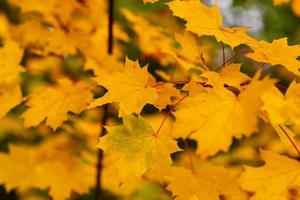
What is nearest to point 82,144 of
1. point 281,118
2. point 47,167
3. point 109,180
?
point 109,180

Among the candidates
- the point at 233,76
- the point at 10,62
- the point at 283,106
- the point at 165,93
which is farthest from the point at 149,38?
the point at 283,106

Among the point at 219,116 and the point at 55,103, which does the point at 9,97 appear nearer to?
the point at 55,103

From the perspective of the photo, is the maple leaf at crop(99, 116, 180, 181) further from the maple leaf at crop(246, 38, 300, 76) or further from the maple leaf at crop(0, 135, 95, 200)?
the maple leaf at crop(0, 135, 95, 200)

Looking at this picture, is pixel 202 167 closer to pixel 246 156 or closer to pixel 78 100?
pixel 78 100

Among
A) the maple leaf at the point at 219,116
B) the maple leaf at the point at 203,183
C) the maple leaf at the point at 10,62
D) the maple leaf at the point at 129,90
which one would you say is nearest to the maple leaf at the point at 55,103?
the maple leaf at the point at 10,62

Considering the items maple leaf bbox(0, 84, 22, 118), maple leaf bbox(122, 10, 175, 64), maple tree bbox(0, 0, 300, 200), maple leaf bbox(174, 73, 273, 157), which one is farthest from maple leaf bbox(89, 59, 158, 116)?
maple leaf bbox(122, 10, 175, 64)

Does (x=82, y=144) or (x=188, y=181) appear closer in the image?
(x=188, y=181)

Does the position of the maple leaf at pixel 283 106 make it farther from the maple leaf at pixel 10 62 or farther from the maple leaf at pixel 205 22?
the maple leaf at pixel 10 62
